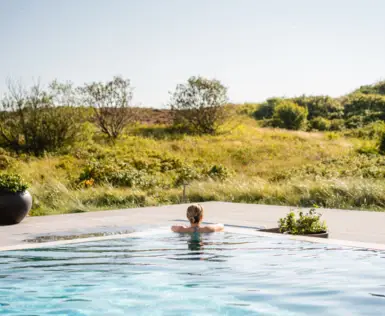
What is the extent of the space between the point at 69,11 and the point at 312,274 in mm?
11108

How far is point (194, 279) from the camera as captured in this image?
17.6 ft

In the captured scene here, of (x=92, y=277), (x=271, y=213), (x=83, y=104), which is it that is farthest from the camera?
(x=83, y=104)

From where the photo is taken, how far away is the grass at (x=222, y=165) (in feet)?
39.7

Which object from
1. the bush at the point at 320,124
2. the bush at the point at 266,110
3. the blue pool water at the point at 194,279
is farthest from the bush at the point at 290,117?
the blue pool water at the point at 194,279

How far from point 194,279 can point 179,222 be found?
3902 mm

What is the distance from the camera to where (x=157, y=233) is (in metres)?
7.93

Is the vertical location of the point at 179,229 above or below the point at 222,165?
below

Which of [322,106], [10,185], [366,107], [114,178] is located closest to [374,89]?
[366,107]

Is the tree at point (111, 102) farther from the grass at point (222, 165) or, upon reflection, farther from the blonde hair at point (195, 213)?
the blonde hair at point (195, 213)

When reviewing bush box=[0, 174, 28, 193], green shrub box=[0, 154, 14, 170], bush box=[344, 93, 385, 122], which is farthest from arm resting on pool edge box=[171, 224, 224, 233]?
bush box=[344, 93, 385, 122]

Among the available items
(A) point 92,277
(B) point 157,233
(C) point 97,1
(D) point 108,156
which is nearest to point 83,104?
(D) point 108,156

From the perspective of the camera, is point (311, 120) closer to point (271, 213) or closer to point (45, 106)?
point (45, 106)

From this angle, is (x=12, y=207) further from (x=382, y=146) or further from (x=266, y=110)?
(x=266, y=110)

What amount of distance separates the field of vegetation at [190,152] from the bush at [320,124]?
2.8 inches
